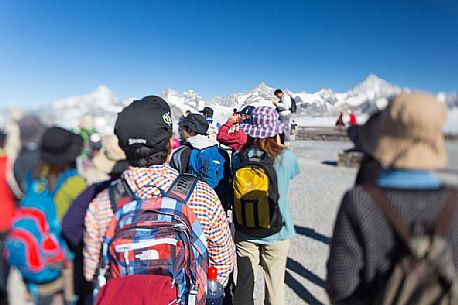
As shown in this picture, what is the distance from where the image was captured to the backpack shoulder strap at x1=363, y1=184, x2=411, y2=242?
97cm

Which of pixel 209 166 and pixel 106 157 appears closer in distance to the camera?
pixel 106 157

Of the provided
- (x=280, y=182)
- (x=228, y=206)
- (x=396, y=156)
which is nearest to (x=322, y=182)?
(x=228, y=206)

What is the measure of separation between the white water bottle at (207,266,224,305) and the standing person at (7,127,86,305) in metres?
0.73

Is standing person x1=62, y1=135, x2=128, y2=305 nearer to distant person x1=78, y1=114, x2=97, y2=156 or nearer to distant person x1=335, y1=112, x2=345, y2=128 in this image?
distant person x1=78, y1=114, x2=97, y2=156

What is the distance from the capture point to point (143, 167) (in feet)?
4.36

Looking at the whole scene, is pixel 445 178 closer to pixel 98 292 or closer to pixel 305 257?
pixel 98 292

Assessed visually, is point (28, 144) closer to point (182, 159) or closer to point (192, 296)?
point (192, 296)

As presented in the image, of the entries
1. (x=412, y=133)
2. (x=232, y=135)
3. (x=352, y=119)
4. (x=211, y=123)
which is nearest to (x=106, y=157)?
(x=352, y=119)

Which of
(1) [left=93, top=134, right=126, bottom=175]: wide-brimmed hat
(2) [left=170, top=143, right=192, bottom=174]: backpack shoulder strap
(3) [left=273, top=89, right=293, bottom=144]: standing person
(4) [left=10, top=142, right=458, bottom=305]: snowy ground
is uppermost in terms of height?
(3) [left=273, top=89, right=293, bottom=144]: standing person

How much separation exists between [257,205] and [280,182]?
0.22m

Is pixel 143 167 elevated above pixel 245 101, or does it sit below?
below

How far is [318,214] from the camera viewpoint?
16.0 feet

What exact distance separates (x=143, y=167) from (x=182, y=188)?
189mm

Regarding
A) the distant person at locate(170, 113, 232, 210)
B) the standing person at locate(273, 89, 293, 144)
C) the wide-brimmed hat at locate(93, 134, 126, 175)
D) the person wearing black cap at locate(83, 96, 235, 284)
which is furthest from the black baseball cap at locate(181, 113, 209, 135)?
the person wearing black cap at locate(83, 96, 235, 284)
